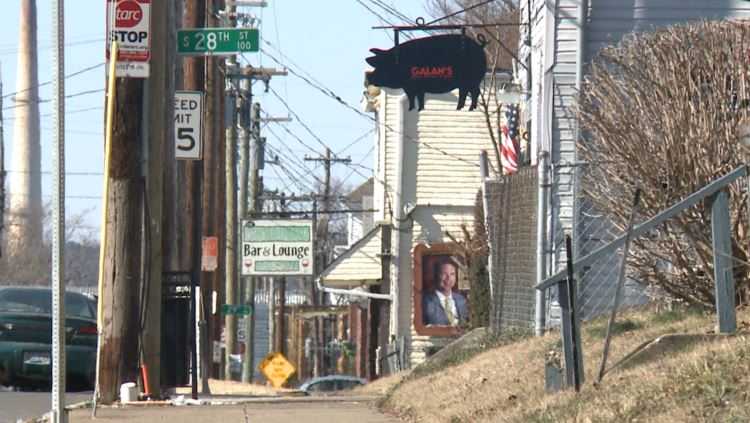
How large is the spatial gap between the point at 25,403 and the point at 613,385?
27.9ft

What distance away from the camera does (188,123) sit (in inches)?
631

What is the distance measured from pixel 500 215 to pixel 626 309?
3.87 metres

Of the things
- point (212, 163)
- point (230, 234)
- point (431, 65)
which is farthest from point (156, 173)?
point (230, 234)

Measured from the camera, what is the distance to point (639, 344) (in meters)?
10.5

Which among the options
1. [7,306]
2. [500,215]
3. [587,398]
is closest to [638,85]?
[587,398]

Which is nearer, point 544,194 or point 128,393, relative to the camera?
point 128,393

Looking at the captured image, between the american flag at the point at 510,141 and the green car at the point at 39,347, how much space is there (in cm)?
710

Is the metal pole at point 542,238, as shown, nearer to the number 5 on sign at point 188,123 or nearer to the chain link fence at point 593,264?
the chain link fence at point 593,264

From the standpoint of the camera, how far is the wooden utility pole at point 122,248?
513 inches

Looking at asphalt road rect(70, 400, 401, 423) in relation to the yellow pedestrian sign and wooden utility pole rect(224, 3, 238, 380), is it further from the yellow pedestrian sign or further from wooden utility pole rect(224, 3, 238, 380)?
wooden utility pole rect(224, 3, 238, 380)

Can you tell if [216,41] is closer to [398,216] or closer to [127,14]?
[127,14]

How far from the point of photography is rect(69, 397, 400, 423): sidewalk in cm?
1172

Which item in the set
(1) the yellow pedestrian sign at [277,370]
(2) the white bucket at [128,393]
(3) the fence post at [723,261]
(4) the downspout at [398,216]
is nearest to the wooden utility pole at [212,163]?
(1) the yellow pedestrian sign at [277,370]

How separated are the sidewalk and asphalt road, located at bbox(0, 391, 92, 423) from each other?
124 centimetres
